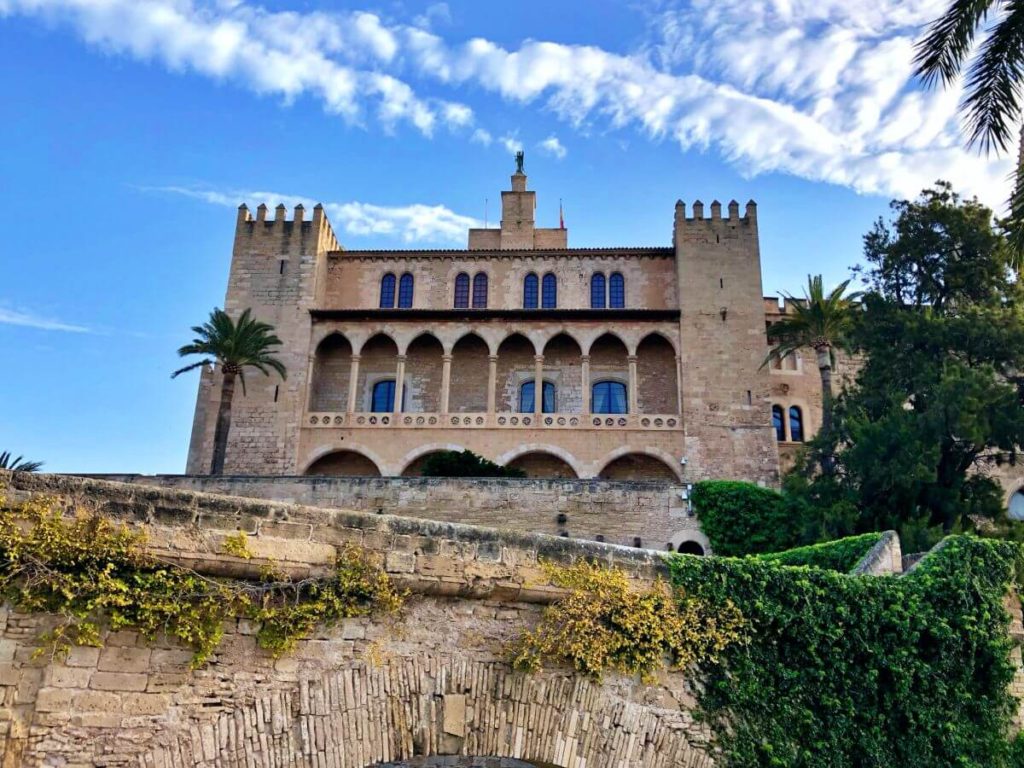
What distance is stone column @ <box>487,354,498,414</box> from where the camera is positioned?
107 feet

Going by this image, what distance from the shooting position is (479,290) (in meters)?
36.1

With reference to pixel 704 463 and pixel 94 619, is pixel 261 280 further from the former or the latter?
pixel 94 619

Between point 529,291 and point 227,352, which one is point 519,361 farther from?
point 227,352

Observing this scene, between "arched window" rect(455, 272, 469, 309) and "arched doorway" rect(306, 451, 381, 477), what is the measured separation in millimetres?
7706

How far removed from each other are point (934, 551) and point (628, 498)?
47.7 ft

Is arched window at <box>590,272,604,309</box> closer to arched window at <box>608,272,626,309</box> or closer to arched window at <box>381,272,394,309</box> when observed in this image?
arched window at <box>608,272,626,309</box>

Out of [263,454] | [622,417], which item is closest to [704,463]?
[622,417]

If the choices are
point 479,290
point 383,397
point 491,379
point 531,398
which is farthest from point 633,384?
point 383,397

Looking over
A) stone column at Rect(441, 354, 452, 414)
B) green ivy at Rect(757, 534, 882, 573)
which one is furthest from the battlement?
green ivy at Rect(757, 534, 882, 573)

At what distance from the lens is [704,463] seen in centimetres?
3077

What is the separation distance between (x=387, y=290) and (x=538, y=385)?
8.11 metres

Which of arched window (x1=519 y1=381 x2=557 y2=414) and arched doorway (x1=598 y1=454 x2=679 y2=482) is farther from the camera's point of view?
arched window (x1=519 y1=381 x2=557 y2=414)

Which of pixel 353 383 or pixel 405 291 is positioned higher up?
pixel 405 291

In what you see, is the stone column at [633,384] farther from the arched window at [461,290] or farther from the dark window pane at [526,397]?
the arched window at [461,290]
